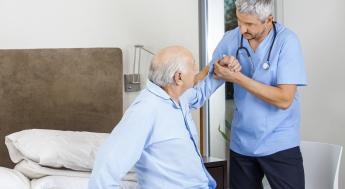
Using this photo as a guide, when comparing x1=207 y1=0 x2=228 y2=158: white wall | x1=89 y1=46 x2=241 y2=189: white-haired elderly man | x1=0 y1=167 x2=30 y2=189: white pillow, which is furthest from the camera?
x1=207 y1=0 x2=228 y2=158: white wall

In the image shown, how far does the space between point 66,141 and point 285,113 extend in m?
1.00

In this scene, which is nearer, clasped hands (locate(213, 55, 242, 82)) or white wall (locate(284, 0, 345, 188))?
clasped hands (locate(213, 55, 242, 82))

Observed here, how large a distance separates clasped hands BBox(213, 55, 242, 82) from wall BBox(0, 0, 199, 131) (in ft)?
3.87

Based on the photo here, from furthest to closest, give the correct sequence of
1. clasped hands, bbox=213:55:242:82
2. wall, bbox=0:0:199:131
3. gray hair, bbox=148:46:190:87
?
1. wall, bbox=0:0:199:131
2. clasped hands, bbox=213:55:242:82
3. gray hair, bbox=148:46:190:87

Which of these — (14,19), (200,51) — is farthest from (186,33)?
(14,19)

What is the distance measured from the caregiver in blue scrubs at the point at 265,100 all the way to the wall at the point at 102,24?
1147 mm

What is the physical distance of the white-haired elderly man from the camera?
1.49m

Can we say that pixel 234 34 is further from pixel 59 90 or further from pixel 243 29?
pixel 59 90

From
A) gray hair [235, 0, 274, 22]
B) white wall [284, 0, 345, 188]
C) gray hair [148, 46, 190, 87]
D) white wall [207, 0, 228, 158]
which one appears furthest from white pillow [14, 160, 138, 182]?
white wall [284, 0, 345, 188]

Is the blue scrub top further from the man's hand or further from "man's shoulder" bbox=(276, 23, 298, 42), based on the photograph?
the man's hand

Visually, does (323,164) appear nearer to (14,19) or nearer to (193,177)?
(193,177)

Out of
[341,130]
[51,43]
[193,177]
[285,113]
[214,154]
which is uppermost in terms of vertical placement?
[51,43]

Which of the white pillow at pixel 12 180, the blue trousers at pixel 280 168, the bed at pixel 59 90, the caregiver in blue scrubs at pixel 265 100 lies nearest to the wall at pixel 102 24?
the bed at pixel 59 90

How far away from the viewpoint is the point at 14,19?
263cm
